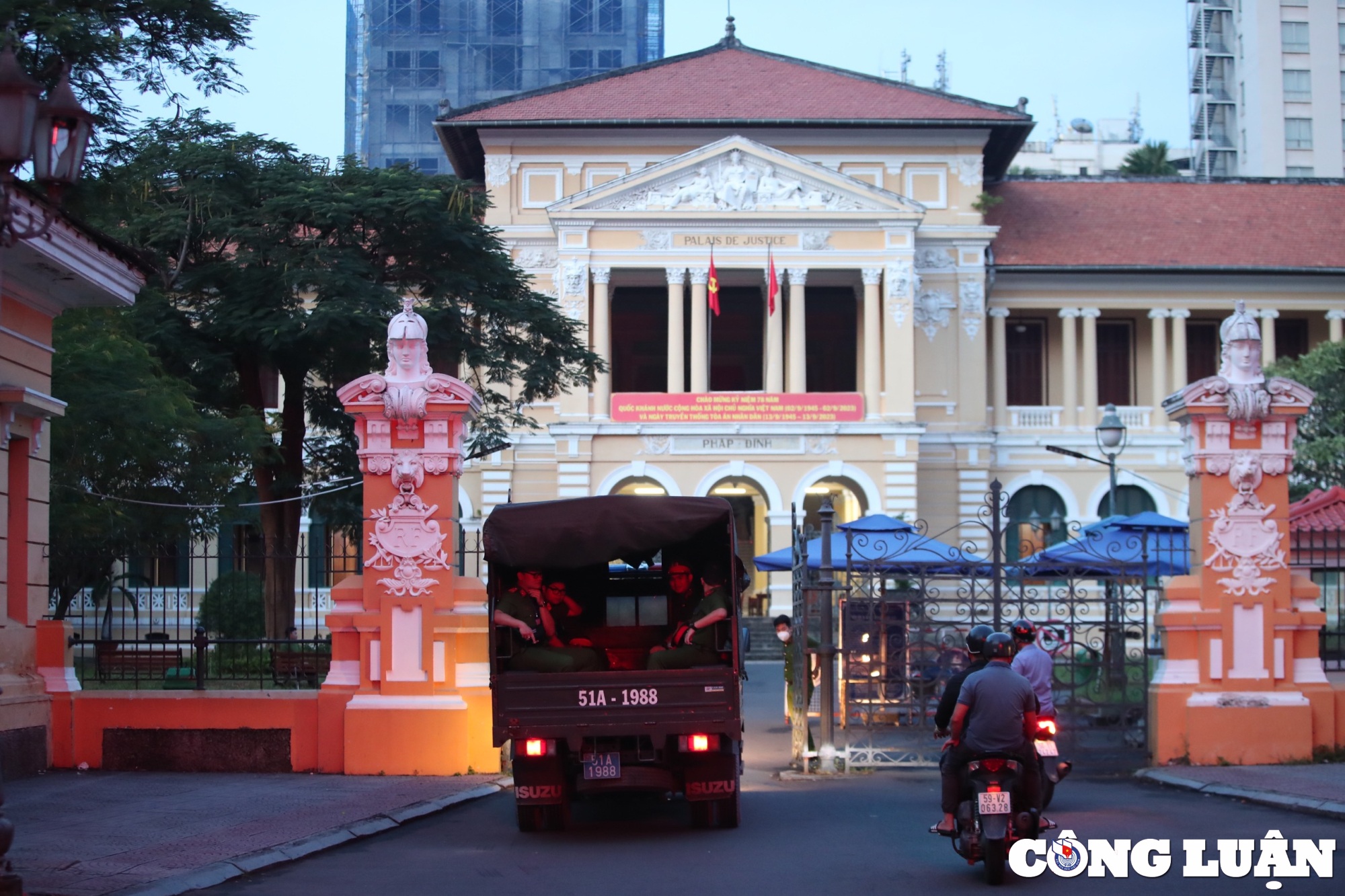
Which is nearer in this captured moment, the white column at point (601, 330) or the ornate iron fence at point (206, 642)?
the ornate iron fence at point (206, 642)

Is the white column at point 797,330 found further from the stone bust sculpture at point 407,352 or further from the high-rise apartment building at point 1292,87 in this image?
the high-rise apartment building at point 1292,87

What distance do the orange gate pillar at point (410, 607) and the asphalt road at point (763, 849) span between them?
138 cm

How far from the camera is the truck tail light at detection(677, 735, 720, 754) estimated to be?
11375 millimetres

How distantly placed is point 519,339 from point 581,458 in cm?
1404

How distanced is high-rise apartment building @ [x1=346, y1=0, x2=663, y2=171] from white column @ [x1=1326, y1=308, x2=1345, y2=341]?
28702 millimetres

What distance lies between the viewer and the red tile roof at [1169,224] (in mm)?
47812

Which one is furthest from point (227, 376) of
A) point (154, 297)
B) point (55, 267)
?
point (55, 267)

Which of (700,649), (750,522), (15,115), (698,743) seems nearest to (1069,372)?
(750,522)

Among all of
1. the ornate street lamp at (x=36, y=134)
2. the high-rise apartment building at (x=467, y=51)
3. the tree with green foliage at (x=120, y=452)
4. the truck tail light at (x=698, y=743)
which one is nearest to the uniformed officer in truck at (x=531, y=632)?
the truck tail light at (x=698, y=743)

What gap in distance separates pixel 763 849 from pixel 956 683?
1818 millimetres

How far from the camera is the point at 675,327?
1720 inches

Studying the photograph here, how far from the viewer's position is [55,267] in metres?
14.5

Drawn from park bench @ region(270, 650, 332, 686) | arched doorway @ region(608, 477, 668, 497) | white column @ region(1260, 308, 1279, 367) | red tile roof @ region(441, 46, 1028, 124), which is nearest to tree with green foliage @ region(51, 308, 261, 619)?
park bench @ region(270, 650, 332, 686)

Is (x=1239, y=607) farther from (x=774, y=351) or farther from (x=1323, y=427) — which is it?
(x=774, y=351)
